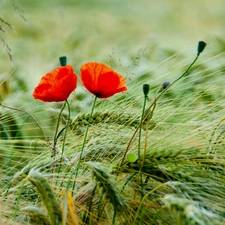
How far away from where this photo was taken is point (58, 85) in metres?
0.66

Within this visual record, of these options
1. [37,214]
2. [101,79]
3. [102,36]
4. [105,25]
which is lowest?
[37,214]

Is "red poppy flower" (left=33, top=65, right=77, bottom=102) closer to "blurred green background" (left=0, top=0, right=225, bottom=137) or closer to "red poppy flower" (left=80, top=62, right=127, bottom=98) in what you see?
"red poppy flower" (left=80, top=62, right=127, bottom=98)

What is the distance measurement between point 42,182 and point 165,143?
0.60 ft

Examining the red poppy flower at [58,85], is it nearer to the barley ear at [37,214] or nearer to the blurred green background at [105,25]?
the barley ear at [37,214]

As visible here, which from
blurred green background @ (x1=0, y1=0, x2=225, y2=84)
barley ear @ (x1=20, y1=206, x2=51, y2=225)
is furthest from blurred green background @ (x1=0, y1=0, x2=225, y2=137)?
barley ear @ (x1=20, y1=206, x2=51, y2=225)

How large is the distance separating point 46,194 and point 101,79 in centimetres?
16

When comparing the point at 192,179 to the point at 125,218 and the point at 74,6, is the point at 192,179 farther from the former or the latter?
the point at 74,6

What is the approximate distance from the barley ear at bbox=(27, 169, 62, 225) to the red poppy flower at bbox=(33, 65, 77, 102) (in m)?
0.13

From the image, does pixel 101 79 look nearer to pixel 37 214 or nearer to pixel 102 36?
pixel 37 214

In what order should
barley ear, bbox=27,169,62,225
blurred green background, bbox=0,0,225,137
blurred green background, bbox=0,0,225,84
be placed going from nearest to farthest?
1. barley ear, bbox=27,169,62,225
2. blurred green background, bbox=0,0,225,137
3. blurred green background, bbox=0,0,225,84

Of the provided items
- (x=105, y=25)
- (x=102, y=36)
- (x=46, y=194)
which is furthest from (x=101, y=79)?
(x=105, y=25)

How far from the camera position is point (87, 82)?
654 millimetres

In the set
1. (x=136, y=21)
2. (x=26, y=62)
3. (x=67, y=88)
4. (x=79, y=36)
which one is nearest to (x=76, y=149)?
(x=67, y=88)

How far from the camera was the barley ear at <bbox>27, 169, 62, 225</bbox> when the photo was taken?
1.82 feet
